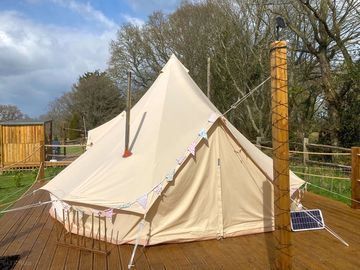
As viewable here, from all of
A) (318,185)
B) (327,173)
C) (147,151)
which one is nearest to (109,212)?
(147,151)

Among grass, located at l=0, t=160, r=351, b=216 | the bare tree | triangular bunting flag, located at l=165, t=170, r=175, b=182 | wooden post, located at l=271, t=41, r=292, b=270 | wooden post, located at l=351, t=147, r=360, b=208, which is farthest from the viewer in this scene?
the bare tree

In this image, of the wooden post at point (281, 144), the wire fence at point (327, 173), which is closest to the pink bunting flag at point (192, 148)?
the wooden post at point (281, 144)

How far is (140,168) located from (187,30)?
2345 centimetres

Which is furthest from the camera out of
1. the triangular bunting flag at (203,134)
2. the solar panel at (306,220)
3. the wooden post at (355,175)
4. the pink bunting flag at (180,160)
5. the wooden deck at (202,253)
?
the wooden post at (355,175)

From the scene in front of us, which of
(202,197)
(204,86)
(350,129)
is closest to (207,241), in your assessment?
(202,197)

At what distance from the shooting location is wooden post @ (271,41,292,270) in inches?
139

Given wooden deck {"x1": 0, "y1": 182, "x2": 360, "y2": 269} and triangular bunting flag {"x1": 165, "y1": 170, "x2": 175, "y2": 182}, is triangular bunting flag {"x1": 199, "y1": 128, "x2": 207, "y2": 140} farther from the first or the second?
wooden deck {"x1": 0, "y1": 182, "x2": 360, "y2": 269}

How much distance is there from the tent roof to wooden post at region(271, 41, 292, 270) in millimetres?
2082

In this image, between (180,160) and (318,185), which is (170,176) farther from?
(318,185)

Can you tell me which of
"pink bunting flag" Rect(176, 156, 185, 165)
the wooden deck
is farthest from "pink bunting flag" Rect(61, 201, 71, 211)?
"pink bunting flag" Rect(176, 156, 185, 165)

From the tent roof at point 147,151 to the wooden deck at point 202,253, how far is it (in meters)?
0.64

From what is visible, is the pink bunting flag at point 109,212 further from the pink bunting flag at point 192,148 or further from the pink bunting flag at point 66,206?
the pink bunting flag at point 192,148

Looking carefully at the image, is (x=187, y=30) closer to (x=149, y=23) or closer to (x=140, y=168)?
(x=149, y=23)

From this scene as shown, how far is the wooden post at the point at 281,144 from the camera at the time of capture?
3533 mm
